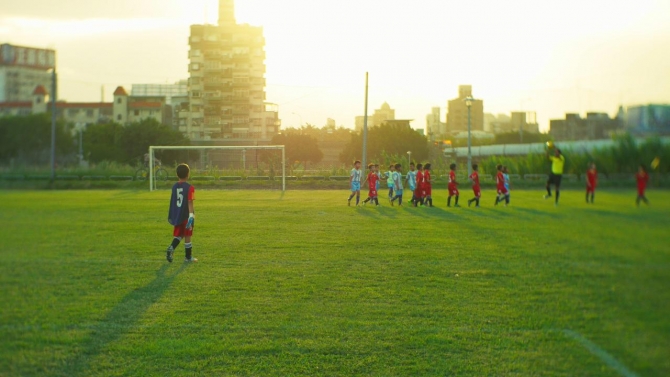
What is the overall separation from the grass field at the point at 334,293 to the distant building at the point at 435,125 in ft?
A: 1.58

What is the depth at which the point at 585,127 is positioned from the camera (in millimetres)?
1404

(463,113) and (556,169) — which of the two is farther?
(463,113)

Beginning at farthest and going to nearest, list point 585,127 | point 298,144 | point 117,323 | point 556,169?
point 117,323
point 298,144
point 556,169
point 585,127

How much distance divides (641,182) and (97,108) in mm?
2069

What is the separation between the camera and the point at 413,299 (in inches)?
305

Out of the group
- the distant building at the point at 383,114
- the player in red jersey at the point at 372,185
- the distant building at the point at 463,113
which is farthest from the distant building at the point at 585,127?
the player in red jersey at the point at 372,185

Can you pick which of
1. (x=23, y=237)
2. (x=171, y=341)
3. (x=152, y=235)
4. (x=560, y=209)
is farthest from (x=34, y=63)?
(x=152, y=235)

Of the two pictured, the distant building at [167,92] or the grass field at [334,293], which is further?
the distant building at [167,92]

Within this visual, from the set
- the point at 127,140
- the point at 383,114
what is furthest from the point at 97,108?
the point at 383,114

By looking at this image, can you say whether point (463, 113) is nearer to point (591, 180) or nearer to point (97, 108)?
point (591, 180)

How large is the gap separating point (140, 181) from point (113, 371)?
65.0 inches

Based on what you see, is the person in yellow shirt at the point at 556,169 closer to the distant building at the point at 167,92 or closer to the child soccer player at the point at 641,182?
the child soccer player at the point at 641,182

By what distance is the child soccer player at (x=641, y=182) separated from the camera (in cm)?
124

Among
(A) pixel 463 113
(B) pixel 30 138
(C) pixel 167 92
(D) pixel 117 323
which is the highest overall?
(C) pixel 167 92
